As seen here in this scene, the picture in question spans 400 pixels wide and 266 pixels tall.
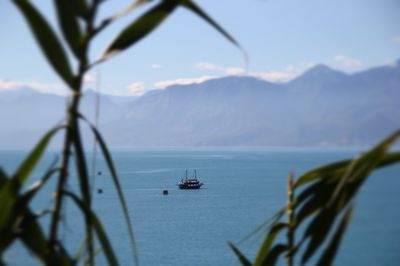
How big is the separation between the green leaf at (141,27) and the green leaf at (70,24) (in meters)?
0.02

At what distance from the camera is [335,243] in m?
0.34

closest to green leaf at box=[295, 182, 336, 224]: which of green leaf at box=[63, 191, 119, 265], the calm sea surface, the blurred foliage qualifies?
the blurred foliage

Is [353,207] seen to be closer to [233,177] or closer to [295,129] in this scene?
[233,177]

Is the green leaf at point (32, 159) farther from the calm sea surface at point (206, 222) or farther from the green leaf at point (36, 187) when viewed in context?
the calm sea surface at point (206, 222)

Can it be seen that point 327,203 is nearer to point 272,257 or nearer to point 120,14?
point 272,257

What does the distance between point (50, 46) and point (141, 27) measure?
0.24 feet

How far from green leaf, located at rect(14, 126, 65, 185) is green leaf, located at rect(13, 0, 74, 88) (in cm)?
4

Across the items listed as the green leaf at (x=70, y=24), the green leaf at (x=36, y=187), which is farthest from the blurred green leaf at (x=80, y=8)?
the green leaf at (x=36, y=187)

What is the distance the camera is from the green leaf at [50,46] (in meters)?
0.36

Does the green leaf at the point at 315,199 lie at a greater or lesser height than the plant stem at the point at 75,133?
lesser

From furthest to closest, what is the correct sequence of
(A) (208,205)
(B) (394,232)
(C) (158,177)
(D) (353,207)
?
(C) (158,177) → (A) (208,205) → (B) (394,232) → (D) (353,207)

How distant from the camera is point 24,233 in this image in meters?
0.39

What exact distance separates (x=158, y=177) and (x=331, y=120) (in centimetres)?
13857

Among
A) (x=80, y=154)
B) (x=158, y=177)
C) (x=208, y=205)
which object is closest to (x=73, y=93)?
(x=80, y=154)
